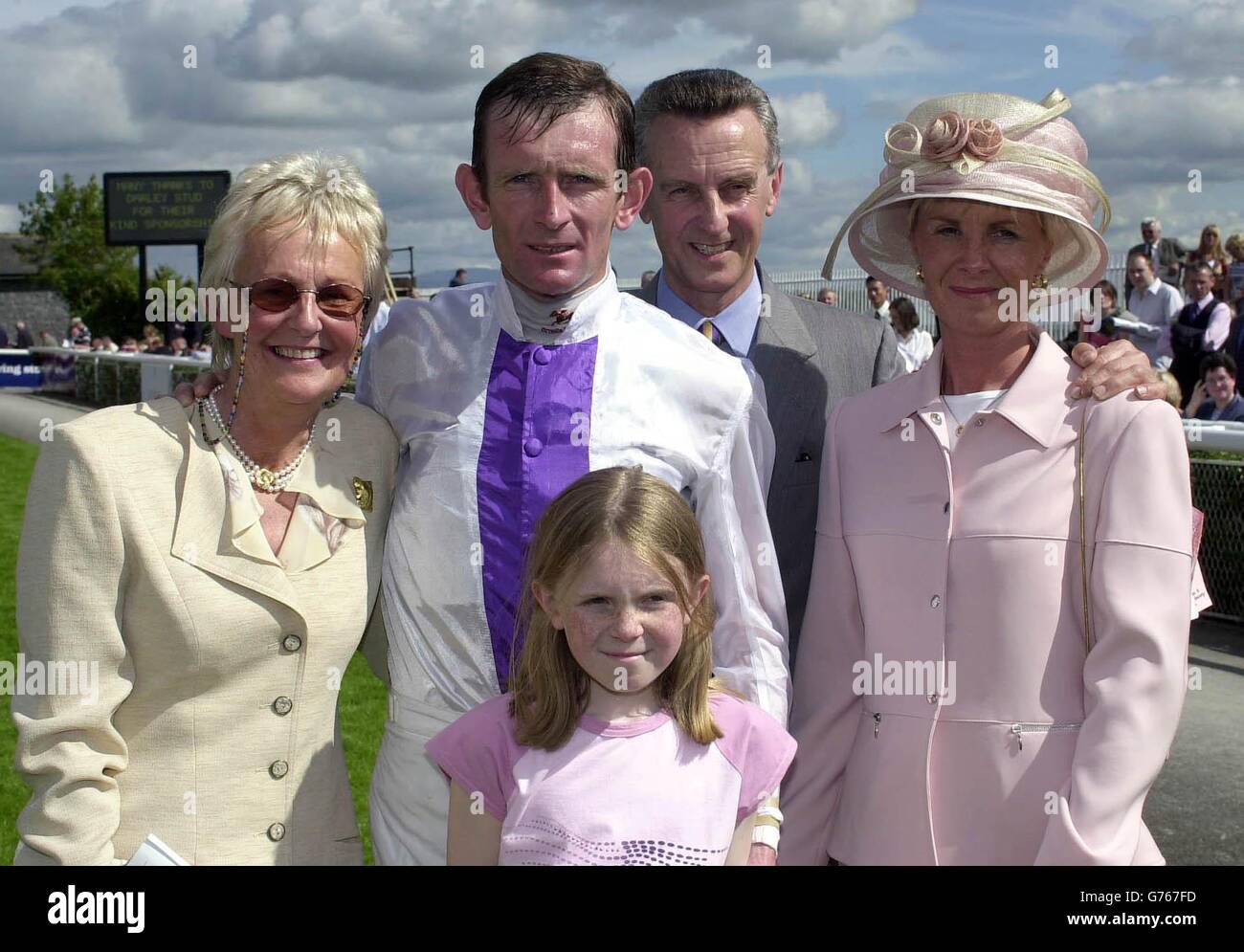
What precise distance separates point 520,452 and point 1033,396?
3.49ft

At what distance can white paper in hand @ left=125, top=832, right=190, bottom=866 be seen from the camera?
242cm

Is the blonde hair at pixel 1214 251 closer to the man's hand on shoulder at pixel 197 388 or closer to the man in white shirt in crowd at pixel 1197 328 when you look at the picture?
the man in white shirt in crowd at pixel 1197 328

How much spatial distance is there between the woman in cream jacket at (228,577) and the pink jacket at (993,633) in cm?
105

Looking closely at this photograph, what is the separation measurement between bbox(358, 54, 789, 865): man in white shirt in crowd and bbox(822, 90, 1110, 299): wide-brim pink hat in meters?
0.58

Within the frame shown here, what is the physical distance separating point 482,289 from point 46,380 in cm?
2942

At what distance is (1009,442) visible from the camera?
2764 mm

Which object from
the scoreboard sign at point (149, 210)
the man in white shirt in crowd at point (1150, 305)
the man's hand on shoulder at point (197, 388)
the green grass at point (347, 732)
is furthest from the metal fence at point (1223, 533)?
the scoreboard sign at point (149, 210)

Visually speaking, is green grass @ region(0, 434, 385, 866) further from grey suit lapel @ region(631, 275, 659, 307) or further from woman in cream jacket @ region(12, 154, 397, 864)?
grey suit lapel @ region(631, 275, 659, 307)

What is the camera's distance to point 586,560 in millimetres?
2496

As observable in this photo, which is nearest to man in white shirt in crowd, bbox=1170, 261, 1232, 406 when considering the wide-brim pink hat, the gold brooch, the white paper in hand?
the wide-brim pink hat

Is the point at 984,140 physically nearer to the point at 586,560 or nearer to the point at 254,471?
the point at 586,560

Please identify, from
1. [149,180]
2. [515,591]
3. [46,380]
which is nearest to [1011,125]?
[515,591]

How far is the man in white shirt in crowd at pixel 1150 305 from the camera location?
11.8 m

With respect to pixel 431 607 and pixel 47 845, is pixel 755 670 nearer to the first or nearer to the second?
pixel 431 607
